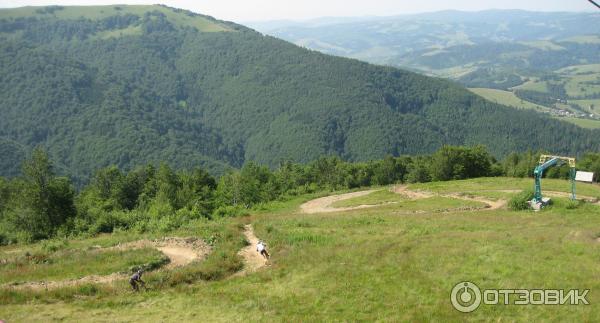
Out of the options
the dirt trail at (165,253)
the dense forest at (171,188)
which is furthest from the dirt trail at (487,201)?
the dirt trail at (165,253)

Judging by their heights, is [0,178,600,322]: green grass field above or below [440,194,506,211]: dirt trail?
above

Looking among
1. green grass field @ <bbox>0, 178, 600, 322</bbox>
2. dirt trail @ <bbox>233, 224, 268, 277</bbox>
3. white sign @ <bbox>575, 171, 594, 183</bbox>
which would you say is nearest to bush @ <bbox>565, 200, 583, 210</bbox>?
white sign @ <bbox>575, 171, 594, 183</bbox>

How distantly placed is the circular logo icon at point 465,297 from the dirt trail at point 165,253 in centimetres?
1679

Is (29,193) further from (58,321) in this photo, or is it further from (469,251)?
(469,251)

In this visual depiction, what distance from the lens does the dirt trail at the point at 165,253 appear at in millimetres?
26859

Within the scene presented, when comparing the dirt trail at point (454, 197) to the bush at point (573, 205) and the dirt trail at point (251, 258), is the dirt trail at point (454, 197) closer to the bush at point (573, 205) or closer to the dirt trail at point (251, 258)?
the bush at point (573, 205)

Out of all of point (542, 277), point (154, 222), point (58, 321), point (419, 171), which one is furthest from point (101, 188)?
point (542, 277)

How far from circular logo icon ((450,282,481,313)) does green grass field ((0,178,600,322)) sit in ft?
1.19

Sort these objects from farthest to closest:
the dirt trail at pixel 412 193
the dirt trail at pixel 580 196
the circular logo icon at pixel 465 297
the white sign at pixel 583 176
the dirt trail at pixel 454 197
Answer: the dirt trail at pixel 412 193 → the dirt trail at pixel 454 197 → the white sign at pixel 583 176 → the dirt trail at pixel 580 196 → the circular logo icon at pixel 465 297

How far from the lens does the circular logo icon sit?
20883 mm

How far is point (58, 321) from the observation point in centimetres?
2084

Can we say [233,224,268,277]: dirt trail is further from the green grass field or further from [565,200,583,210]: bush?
[565,200,583,210]: bush

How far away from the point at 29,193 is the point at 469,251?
49.7 m

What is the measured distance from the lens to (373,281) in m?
24.6
